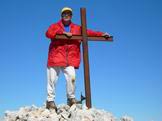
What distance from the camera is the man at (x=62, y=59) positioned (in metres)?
13.6

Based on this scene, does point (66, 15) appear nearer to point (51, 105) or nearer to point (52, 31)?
point (52, 31)

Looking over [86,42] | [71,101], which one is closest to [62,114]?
[71,101]

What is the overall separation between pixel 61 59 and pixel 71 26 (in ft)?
4.22

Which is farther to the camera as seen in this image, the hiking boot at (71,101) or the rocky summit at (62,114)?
the hiking boot at (71,101)

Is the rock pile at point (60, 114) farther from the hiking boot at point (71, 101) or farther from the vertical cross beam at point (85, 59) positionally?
the vertical cross beam at point (85, 59)

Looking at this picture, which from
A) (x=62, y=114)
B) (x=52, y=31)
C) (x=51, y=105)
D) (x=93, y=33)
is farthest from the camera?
(x=93, y=33)

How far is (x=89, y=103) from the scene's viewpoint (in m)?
13.6

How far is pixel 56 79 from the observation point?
13797 mm

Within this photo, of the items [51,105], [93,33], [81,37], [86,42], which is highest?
[93,33]

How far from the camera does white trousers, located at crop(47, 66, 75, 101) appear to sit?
44.6ft

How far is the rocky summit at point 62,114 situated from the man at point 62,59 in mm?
323

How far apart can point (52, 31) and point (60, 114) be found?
274 centimetres

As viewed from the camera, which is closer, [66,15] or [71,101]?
[71,101]

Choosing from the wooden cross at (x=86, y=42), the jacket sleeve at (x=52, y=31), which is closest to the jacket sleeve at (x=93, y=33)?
the wooden cross at (x=86, y=42)
